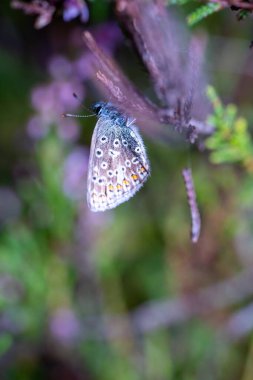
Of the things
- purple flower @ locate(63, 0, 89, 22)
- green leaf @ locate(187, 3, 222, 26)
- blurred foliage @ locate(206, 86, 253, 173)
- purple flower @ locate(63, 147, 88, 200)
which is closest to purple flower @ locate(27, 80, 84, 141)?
purple flower @ locate(63, 147, 88, 200)

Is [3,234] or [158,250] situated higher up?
[3,234]

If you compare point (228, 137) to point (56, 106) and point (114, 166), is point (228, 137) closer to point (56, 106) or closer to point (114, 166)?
point (114, 166)

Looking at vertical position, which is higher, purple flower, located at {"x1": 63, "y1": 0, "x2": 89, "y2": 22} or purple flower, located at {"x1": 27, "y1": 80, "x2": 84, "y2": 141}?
purple flower, located at {"x1": 63, "y1": 0, "x2": 89, "y2": 22}

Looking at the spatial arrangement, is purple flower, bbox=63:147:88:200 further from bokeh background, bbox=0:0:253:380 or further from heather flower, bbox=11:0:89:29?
heather flower, bbox=11:0:89:29

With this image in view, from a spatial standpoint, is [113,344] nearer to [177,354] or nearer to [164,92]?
[177,354]

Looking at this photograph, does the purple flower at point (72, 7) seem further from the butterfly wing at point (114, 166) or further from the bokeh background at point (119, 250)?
the bokeh background at point (119, 250)

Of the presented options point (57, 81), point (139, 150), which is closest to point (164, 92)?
point (139, 150)

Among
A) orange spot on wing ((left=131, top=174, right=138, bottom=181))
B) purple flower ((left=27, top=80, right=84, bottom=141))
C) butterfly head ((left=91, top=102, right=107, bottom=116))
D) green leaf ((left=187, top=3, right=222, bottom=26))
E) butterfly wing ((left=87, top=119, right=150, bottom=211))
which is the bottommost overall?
purple flower ((left=27, top=80, right=84, bottom=141))
